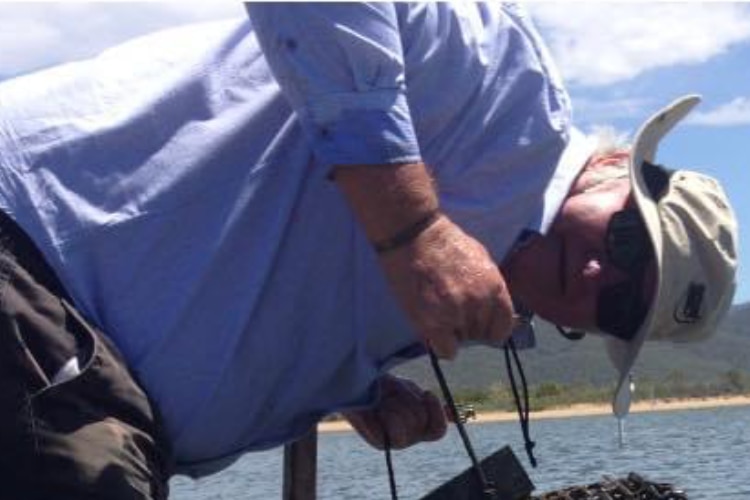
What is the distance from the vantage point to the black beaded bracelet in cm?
215

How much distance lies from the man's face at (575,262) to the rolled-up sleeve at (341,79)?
56 centimetres

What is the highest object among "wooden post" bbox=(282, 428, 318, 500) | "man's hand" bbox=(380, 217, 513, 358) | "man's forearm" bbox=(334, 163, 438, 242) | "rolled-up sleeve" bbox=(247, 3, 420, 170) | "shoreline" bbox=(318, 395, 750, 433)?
"rolled-up sleeve" bbox=(247, 3, 420, 170)

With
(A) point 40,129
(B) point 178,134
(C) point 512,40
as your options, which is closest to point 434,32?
(C) point 512,40

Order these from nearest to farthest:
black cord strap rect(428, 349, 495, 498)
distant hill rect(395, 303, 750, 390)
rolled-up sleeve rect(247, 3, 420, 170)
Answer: rolled-up sleeve rect(247, 3, 420, 170), black cord strap rect(428, 349, 495, 498), distant hill rect(395, 303, 750, 390)

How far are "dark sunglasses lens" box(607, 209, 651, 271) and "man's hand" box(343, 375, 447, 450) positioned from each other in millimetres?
561

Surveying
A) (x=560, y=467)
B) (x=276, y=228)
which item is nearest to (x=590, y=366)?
(x=560, y=467)

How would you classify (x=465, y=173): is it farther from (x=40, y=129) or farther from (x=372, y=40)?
(x=40, y=129)

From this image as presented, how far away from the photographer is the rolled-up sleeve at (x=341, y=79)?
2129mm

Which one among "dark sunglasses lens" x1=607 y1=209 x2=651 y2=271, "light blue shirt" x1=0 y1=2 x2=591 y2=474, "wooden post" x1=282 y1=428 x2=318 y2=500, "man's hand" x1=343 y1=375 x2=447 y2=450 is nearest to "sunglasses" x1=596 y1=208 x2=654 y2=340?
"dark sunglasses lens" x1=607 y1=209 x2=651 y2=271

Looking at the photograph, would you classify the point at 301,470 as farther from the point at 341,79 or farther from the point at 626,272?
the point at 341,79

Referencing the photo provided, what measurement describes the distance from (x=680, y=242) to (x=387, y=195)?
31.2 inches

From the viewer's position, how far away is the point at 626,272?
2660 millimetres

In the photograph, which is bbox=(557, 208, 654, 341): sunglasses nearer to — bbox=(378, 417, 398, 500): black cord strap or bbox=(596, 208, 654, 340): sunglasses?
bbox=(596, 208, 654, 340): sunglasses

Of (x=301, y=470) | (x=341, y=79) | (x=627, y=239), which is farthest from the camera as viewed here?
(x=301, y=470)
